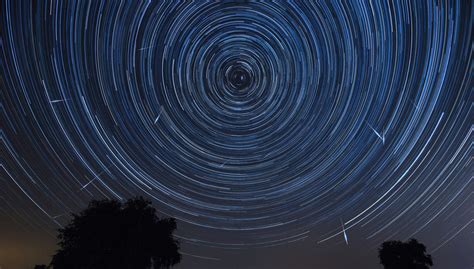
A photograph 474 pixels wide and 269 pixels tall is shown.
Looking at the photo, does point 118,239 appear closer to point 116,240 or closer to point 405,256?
point 116,240

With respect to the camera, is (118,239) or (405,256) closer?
(118,239)

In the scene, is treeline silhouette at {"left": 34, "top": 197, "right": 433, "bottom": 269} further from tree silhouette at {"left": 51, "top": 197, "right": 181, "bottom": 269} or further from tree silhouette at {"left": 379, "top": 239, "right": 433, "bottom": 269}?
tree silhouette at {"left": 379, "top": 239, "right": 433, "bottom": 269}

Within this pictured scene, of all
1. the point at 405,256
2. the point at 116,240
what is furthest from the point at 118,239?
the point at 405,256

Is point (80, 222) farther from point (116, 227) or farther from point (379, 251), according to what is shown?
point (379, 251)

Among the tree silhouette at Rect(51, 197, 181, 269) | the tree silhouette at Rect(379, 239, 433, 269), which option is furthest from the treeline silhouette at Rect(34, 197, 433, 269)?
the tree silhouette at Rect(379, 239, 433, 269)

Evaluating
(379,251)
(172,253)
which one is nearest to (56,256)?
(172,253)

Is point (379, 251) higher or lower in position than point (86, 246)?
higher

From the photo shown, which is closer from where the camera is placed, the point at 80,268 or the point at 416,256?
the point at 80,268
